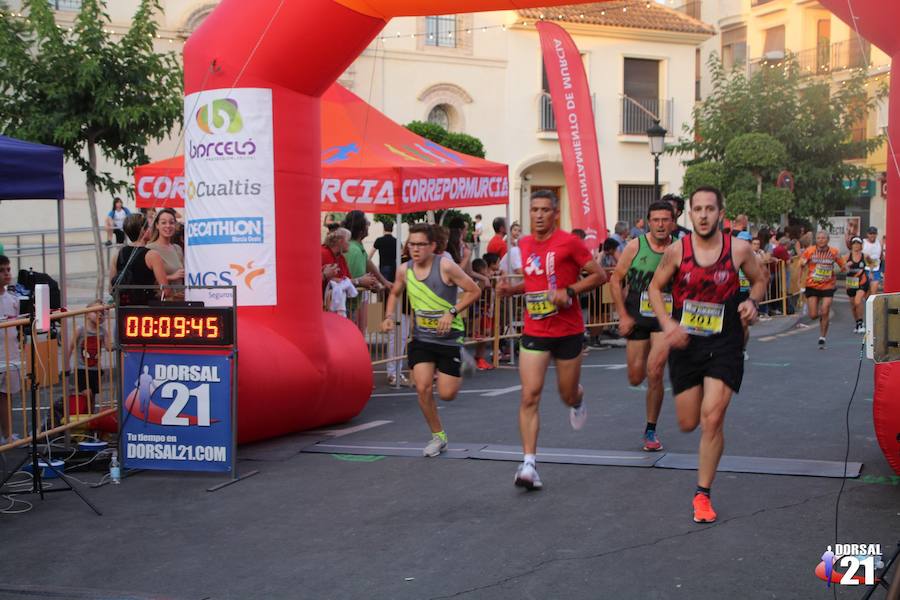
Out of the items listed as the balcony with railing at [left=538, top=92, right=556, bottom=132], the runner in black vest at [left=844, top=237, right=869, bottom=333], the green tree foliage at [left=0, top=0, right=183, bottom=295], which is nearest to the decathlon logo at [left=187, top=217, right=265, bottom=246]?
the green tree foliage at [left=0, top=0, right=183, bottom=295]

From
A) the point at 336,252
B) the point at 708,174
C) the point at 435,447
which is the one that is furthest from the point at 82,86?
the point at 708,174

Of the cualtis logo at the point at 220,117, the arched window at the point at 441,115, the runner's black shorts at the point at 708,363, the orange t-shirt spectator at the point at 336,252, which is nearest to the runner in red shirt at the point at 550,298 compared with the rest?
the runner's black shorts at the point at 708,363

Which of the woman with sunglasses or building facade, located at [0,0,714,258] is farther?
building facade, located at [0,0,714,258]

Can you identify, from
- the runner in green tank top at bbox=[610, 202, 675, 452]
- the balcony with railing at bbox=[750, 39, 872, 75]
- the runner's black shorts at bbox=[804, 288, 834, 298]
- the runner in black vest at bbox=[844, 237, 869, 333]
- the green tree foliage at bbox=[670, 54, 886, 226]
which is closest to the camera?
the runner in green tank top at bbox=[610, 202, 675, 452]

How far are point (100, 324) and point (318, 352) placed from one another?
1791mm

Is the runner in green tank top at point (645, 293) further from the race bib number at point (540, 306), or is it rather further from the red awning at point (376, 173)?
the red awning at point (376, 173)

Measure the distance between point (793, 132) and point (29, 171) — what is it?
957 inches

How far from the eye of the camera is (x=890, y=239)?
6.77 metres

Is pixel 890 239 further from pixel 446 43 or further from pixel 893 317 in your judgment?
pixel 446 43

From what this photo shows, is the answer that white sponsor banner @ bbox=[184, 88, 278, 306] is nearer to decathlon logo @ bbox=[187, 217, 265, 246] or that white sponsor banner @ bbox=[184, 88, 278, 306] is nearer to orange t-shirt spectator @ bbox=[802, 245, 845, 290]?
decathlon logo @ bbox=[187, 217, 265, 246]

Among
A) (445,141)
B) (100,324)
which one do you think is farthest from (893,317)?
(445,141)

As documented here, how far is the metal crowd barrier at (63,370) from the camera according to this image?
23.7 ft

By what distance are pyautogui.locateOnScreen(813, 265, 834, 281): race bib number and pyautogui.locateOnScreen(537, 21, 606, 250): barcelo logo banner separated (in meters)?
3.39

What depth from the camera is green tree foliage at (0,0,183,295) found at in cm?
1323
